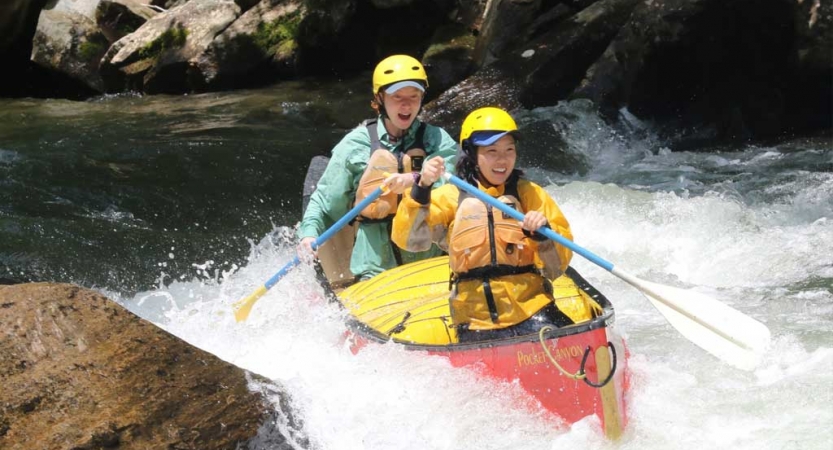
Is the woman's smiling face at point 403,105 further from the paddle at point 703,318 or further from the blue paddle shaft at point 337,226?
the paddle at point 703,318

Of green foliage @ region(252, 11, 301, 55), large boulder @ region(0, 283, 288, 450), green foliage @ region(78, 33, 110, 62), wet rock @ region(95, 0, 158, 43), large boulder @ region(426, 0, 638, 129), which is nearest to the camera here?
large boulder @ region(0, 283, 288, 450)

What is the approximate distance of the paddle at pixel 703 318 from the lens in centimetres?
407

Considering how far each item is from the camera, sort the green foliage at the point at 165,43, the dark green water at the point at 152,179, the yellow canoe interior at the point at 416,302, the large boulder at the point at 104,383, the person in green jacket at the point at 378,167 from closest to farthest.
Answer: the large boulder at the point at 104,383 < the yellow canoe interior at the point at 416,302 < the person in green jacket at the point at 378,167 < the dark green water at the point at 152,179 < the green foliage at the point at 165,43

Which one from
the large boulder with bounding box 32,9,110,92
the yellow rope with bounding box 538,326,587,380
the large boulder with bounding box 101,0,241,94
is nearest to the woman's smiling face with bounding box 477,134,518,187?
the yellow rope with bounding box 538,326,587,380

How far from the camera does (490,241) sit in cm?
411

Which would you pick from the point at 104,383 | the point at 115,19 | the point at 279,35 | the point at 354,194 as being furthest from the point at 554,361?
the point at 115,19

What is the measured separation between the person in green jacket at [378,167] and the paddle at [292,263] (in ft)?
0.28

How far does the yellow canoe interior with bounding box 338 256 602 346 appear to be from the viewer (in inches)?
174

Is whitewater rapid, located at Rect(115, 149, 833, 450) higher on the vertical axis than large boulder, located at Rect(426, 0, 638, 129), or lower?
lower

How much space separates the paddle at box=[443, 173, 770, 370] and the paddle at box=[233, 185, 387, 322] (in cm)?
81

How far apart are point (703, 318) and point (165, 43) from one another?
1075 centimetres

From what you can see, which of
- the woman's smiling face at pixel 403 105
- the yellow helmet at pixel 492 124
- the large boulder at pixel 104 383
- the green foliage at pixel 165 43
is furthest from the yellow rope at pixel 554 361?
the green foliage at pixel 165 43

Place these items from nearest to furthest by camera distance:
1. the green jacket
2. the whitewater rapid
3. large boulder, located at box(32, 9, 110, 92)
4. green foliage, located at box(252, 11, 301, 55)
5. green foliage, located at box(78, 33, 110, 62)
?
the whitewater rapid < the green jacket < green foliage, located at box(252, 11, 301, 55) < large boulder, located at box(32, 9, 110, 92) < green foliage, located at box(78, 33, 110, 62)

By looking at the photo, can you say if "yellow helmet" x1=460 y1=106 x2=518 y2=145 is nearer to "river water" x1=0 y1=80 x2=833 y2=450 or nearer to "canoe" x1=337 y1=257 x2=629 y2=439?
"canoe" x1=337 y1=257 x2=629 y2=439
